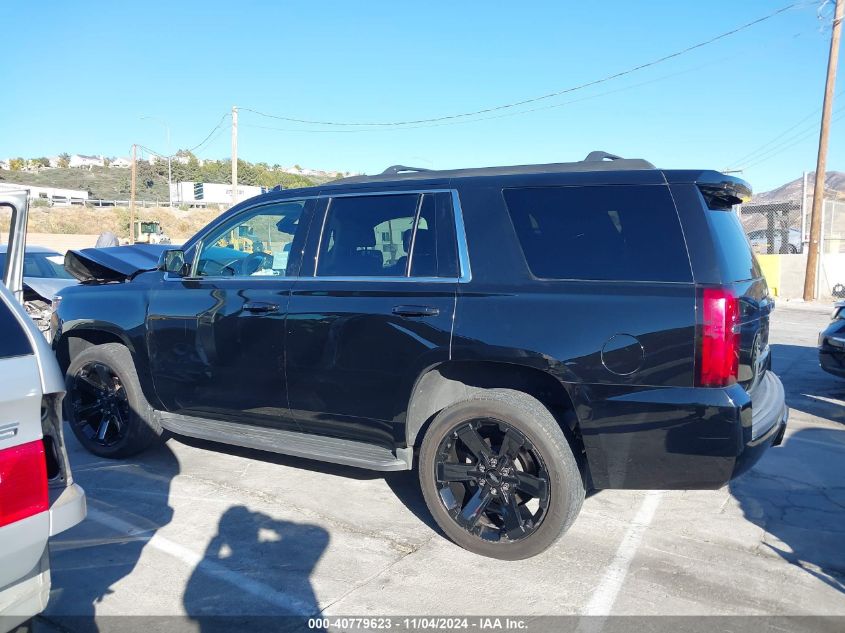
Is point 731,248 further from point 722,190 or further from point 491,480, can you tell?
point 491,480

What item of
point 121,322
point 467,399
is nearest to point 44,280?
point 121,322

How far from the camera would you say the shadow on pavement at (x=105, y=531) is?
11.5 feet

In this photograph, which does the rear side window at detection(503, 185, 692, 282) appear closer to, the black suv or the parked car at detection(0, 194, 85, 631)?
the black suv

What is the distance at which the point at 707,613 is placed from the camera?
333 centimetres

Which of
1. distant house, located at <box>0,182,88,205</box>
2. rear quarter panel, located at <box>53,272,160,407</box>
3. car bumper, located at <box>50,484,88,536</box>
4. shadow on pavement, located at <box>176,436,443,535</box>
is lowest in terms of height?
shadow on pavement, located at <box>176,436,443,535</box>

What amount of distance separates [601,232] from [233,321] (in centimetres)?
239

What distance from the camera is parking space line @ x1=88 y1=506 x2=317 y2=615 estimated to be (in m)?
3.43

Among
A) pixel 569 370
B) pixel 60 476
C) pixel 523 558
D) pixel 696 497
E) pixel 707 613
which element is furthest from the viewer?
pixel 696 497

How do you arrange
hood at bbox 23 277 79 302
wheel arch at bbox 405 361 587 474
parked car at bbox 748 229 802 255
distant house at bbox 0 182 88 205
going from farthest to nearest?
distant house at bbox 0 182 88 205 < parked car at bbox 748 229 802 255 < hood at bbox 23 277 79 302 < wheel arch at bbox 405 361 587 474

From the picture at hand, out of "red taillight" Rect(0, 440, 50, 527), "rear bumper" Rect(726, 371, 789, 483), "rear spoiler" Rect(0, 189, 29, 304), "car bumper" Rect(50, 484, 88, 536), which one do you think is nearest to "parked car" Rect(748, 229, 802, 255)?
"rear bumper" Rect(726, 371, 789, 483)

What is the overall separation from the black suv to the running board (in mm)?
13

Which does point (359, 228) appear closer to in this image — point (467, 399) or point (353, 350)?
point (353, 350)

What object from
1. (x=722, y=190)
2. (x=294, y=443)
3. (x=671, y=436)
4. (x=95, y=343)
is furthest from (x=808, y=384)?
(x=95, y=343)

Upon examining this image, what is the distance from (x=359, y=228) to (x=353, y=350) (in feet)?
2.66
